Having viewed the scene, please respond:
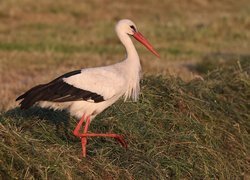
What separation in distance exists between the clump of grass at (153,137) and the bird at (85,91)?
0.28 metres

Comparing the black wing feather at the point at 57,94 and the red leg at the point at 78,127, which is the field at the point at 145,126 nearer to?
the red leg at the point at 78,127

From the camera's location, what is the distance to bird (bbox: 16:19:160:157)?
22.5 feet

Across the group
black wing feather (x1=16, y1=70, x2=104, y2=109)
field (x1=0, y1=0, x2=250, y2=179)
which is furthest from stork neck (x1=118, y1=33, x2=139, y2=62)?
field (x1=0, y1=0, x2=250, y2=179)

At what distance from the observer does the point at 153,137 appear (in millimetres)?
7363

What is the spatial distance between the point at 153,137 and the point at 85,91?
0.91 metres

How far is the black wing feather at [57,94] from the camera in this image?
266 inches

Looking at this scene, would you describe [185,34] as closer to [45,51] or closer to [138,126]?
[45,51]

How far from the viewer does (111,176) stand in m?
6.26

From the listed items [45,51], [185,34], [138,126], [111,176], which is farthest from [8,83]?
[185,34]

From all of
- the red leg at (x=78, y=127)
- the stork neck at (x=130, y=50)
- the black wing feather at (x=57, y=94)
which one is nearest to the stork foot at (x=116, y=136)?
the red leg at (x=78, y=127)

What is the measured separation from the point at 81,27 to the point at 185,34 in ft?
12.2

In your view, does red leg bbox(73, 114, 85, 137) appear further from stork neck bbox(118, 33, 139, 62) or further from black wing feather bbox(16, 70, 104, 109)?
stork neck bbox(118, 33, 139, 62)

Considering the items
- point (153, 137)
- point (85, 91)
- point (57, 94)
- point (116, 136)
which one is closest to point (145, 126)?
point (153, 137)

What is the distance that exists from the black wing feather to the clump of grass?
316 mm
